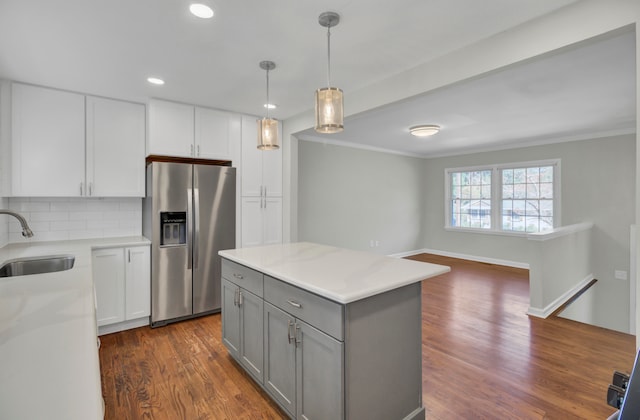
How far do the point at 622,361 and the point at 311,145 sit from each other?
4.49m

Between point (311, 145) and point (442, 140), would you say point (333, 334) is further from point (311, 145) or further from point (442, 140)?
point (442, 140)

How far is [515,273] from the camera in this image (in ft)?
18.1

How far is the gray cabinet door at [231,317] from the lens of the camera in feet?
7.59

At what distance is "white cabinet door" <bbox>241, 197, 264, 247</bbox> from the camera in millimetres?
3814

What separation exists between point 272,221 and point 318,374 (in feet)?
8.80

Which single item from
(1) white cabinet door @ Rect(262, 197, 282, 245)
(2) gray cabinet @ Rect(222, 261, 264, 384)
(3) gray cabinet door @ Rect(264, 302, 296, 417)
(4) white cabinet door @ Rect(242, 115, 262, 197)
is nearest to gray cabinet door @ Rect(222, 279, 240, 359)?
(2) gray cabinet @ Rect(222, 261, 264, 384)

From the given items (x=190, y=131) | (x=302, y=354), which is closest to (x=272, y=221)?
(x=190, y=131)

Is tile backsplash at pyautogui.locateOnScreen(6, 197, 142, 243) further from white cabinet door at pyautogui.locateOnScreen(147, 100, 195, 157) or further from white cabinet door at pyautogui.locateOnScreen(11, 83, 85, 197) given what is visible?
white cabinet door at pyautogui.locateOnScreen(147, 100, 195, 157)

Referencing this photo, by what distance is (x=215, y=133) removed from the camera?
365 centimetres

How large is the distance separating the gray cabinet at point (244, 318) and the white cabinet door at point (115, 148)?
176 centimetres

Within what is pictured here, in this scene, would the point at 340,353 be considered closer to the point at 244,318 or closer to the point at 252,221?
the point at 244,318

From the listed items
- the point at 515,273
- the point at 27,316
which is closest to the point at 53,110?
the point at 27,316

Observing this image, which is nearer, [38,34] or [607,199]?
[38,34]

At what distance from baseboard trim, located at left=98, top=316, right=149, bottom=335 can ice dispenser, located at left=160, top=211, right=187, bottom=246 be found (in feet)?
2.84
